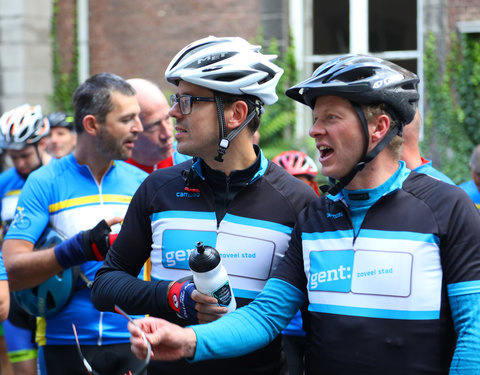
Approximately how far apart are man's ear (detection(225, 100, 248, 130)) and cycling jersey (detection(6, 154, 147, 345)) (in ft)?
4.45

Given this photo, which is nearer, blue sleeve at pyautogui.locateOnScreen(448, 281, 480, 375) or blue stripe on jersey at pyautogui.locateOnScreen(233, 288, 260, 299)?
blue sleeve at pyautogui.locateOnScreen(448, 281, 480, 375)

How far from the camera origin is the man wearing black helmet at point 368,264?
247cm

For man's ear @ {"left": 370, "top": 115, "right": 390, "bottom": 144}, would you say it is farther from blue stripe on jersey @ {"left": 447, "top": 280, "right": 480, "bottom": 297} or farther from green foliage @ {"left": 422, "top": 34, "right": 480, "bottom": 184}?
green foliage @ {"left": 422, "top": 34, "right": 480, "bottom": 184}

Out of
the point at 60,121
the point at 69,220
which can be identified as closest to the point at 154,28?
the point at 60,121

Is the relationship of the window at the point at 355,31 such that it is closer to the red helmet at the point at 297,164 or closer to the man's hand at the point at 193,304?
the red helmet at the point at 297,164

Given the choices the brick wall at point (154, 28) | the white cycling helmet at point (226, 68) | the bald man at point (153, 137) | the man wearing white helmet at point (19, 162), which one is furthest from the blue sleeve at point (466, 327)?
the brick wall at point (154, 28)

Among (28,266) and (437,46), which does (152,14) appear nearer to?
(437,46)

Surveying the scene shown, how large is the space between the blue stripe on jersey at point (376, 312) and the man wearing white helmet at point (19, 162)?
158 inches

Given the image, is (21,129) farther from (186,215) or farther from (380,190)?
(380,190)

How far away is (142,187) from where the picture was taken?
317cm

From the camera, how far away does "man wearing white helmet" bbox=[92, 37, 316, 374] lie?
9.64 feet

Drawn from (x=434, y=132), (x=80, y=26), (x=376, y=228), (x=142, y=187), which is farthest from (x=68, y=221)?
(x=80, y=26)

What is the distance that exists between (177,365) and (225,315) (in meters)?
0.44

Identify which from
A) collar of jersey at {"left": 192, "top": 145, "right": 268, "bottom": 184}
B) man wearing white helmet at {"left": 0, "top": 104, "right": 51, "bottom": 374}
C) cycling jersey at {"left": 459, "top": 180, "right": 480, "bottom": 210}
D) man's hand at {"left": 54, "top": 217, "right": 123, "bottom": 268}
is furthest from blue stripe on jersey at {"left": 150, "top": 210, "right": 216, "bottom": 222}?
cycling jersey at {"left": 459, "top": 180, "right": 480, "bottom": 210}
